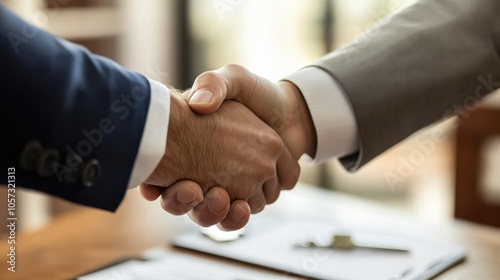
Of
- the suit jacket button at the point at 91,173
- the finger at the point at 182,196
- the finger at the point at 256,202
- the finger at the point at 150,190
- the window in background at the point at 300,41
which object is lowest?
the suit jacket button at the point at 91,173

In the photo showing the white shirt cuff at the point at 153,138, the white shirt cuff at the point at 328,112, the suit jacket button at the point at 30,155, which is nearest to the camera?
the suit jacket button at the point at 30,155

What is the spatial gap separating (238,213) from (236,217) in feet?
0.03

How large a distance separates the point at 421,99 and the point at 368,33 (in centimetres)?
18

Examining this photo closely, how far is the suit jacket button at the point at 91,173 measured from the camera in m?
0.99

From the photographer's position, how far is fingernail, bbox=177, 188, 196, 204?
1.19 meters

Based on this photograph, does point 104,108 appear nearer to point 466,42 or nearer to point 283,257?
point 283,257

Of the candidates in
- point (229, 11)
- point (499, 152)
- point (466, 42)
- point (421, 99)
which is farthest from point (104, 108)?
point (229, 11)

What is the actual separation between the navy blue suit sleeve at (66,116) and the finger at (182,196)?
163 millimetres

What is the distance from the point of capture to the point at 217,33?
410 cm
